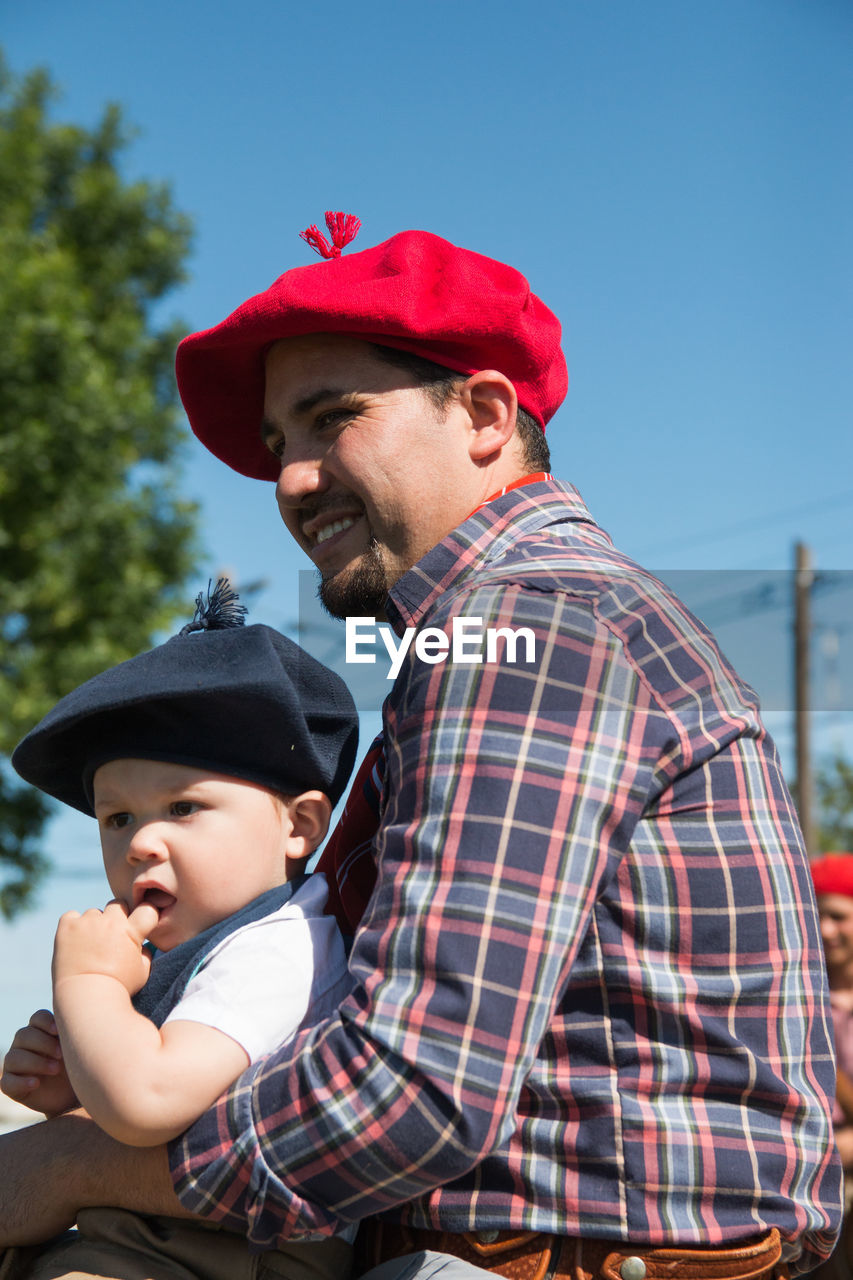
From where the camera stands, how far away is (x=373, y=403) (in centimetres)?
260

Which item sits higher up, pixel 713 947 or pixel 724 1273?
pixel 713 947

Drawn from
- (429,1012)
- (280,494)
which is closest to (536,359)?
(280,494)

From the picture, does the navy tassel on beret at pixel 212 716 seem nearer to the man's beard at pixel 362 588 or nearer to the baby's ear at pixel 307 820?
the baby's ear at pixel 307 820

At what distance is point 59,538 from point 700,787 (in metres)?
11.8

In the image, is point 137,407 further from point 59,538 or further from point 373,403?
point 373,403

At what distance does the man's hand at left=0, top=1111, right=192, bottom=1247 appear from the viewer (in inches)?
72.8

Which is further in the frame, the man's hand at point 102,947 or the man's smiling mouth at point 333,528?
the man's smiling mouth at point 333,528

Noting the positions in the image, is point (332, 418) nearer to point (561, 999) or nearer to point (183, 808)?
point (183, 808)

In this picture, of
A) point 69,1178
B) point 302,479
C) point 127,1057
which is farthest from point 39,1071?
point 302,479

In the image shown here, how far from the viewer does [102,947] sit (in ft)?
6.50

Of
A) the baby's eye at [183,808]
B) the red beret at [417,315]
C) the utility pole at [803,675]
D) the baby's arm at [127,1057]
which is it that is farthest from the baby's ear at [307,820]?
the utility pole at [803,675]

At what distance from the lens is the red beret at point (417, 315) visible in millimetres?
2463

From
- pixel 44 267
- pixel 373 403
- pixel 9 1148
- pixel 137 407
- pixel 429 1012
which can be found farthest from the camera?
pixel 137 407

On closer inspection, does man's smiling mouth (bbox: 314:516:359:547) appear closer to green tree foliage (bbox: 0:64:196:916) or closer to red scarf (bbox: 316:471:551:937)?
red scarf (bbox: 316:471:551:937)
